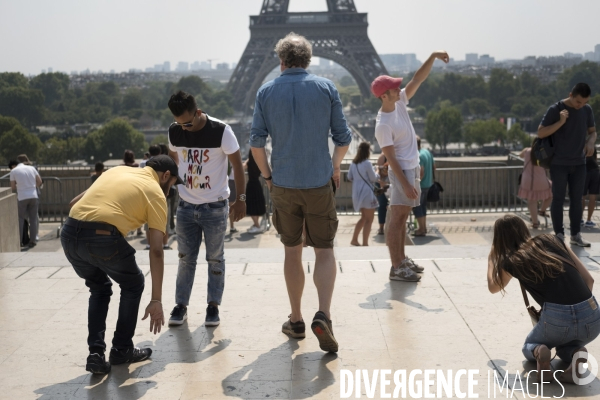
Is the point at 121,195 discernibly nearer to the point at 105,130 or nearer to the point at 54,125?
the point at 105,130

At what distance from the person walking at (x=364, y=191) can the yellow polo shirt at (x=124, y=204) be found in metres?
5.65

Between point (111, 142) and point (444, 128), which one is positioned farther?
point (444, 128)

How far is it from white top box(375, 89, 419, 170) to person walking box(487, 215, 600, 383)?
1.97 meters

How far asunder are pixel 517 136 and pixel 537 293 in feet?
248

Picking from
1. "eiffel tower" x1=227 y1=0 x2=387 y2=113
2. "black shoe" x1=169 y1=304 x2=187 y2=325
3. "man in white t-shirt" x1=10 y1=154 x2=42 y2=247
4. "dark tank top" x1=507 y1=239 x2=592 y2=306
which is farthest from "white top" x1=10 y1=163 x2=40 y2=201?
"eiffel tower" x1=227 y1=0 x2=387 y2=113

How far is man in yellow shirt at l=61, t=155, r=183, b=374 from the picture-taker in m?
4.41

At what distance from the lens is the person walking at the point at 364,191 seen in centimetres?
1004

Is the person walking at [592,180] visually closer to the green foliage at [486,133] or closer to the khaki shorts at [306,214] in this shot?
the khaki shorts at [306,214]

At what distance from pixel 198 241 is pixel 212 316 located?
1.65ft

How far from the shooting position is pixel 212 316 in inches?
210

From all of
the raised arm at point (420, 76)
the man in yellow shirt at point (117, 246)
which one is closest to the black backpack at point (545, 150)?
the raised arm at point (420, 76)

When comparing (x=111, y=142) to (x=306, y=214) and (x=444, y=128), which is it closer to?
(x=444, y=128)

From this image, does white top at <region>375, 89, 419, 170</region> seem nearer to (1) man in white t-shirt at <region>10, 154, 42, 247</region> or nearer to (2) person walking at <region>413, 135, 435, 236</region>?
(2) person walking at <region>413, 135, 435, 236</region>

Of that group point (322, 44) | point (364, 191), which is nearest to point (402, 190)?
point (364, 191)
